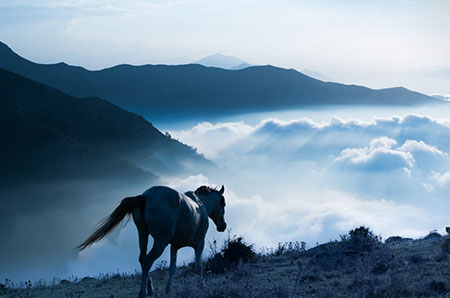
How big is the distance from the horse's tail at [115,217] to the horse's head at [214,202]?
3645mm

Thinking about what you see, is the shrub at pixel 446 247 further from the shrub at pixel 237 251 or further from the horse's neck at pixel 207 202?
the horse's neck at pixel 207 202

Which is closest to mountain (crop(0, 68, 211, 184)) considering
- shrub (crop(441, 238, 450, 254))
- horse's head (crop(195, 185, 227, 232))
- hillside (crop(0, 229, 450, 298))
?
hillside (crop(0, 229, 450, 298))

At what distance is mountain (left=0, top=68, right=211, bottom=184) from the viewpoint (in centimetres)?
12838

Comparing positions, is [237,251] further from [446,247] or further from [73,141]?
[73,141]

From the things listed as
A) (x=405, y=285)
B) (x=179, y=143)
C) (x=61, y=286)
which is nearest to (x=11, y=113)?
(x=179, y=143)

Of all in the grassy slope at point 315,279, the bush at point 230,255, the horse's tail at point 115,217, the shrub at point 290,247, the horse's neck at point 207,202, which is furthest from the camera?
the shrub at point 290,247

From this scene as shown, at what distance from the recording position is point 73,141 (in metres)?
136

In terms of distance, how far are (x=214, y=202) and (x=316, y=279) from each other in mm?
3544

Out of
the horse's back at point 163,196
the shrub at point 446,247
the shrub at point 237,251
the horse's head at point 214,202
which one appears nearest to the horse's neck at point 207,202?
the horse's head at point 214,202

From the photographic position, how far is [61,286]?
15008 mm

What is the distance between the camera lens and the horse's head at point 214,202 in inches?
534

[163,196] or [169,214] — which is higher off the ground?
[163,196]

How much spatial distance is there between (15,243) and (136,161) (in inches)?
2263

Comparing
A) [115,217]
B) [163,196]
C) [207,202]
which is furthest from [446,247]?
[115,217]
